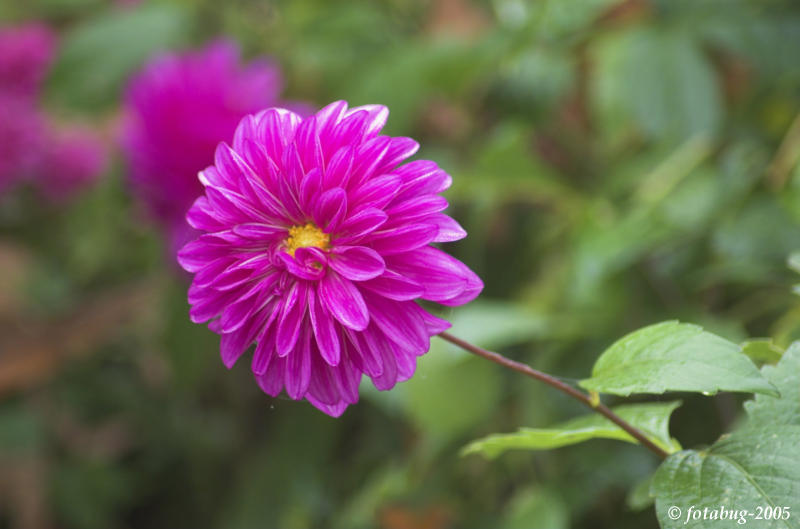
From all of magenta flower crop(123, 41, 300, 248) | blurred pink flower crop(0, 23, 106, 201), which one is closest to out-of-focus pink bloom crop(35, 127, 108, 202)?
blurred pink flower crop(0, 23, 106, 201)

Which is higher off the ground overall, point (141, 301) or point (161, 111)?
point (161, 111)

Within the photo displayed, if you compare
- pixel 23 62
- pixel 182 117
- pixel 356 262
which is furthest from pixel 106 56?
pixel 356 262

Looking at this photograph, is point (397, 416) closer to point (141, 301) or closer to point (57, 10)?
point (141, 301)

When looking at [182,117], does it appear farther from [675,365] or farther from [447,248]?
[675,365]

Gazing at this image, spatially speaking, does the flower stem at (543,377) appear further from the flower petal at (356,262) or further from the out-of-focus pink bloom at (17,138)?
the out-of-focus pink bloom at (17,138)

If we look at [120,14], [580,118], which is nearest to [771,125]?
[580,118]

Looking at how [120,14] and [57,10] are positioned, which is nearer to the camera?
[120,14]
